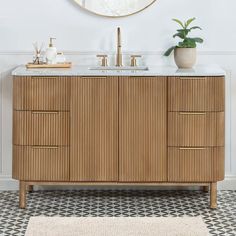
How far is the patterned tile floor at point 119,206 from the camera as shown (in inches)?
167

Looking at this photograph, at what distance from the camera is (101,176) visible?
4.50 metres

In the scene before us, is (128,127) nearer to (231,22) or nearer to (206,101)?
(206,101)

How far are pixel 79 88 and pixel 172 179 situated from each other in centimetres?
76

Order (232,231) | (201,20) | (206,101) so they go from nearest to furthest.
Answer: (232,231) → (206,101) → (201,20)

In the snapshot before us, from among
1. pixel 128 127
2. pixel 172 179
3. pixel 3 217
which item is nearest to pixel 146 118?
pixel 128 127

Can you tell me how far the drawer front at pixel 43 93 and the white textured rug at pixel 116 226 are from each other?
2.15ft

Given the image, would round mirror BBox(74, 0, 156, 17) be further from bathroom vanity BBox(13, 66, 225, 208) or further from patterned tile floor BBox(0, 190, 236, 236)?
patterned tile floor BBox(0, 190, 236, 236)

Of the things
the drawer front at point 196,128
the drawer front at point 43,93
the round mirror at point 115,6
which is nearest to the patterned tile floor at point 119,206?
the drawer front at point 196,128

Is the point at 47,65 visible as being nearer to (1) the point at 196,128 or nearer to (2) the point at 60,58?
(2) the point at 60,58

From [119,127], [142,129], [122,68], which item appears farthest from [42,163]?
[122,68]

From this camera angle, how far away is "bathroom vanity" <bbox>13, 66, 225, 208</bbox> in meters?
4.41

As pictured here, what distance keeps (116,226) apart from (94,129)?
2.11 ft

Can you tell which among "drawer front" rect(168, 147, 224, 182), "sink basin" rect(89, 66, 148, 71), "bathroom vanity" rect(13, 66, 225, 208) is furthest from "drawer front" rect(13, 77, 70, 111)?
"drawer front" rect(168, 147, 224, 182)

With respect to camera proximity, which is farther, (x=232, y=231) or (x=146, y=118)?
(x=146, y=118)
